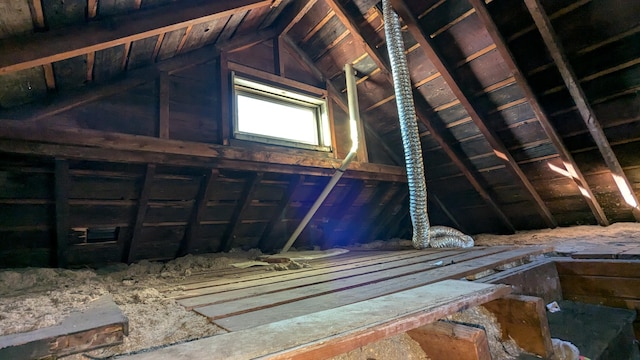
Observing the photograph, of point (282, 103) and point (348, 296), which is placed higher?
point (282, 103)

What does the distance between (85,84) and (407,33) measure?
101 inches

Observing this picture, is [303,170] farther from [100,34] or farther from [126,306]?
[126,306]

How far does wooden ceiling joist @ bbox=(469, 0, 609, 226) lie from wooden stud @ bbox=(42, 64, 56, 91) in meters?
2.72

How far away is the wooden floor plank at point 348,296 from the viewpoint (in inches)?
38.5

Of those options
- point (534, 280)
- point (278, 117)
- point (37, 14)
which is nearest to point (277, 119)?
point (278, 117)

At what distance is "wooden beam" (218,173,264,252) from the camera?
2830 millimetres

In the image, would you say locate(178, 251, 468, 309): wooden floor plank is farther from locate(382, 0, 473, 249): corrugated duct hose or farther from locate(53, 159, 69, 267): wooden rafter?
locate(53, 159, 69, 267): wooden rafter

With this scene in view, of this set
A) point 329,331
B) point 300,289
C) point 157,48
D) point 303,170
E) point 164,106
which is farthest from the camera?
point 303,170

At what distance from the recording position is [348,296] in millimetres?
1217

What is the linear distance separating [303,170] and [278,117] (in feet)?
2.16

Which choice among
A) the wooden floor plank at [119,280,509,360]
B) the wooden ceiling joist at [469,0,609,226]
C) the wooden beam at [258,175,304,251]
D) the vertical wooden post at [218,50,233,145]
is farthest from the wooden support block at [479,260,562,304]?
the vertical wooden post at [218,50,233,145]

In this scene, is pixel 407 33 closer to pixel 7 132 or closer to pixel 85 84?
pixel 85 84

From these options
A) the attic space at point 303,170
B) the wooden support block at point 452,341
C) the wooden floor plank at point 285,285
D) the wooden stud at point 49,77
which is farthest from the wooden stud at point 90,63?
the wooden support block at point 452,341

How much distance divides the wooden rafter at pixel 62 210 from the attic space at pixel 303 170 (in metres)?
0.01
